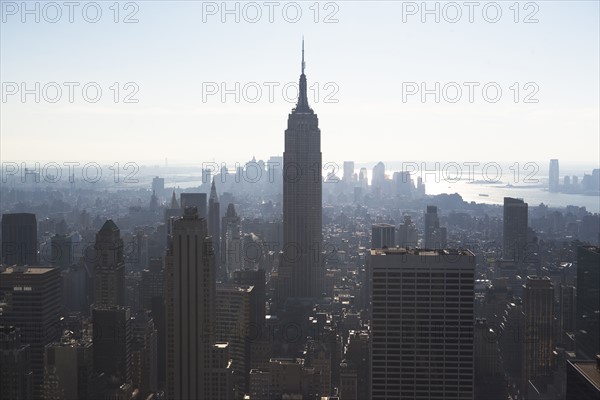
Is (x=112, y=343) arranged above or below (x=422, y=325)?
below

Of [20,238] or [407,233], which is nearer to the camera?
[20,238]

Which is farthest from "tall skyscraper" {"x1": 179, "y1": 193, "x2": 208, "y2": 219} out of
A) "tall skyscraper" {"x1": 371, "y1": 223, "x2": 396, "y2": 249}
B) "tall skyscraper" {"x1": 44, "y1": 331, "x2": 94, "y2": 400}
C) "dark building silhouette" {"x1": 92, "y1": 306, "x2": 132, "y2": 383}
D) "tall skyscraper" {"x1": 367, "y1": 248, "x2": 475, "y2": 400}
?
"tall skyscraper" {"x1": 367, "y1": 248, "x2": 475, "y2": 400}

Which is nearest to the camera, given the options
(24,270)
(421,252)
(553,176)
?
(421,252)

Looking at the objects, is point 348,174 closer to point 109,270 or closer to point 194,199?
point 194,199

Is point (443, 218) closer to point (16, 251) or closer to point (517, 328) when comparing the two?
point (517, 328)

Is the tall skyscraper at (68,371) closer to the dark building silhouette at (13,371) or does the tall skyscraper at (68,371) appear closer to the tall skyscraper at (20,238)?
the dark building silhouette at (13,371)

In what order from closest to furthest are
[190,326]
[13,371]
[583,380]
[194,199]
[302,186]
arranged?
[583,380] < [190,326] < [13,371] < [194,199] < [302,186]

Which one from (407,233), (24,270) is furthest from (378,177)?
(24,270)

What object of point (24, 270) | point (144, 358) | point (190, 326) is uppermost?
point (24, 270)

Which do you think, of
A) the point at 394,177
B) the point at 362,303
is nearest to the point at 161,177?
the point at 362,303
